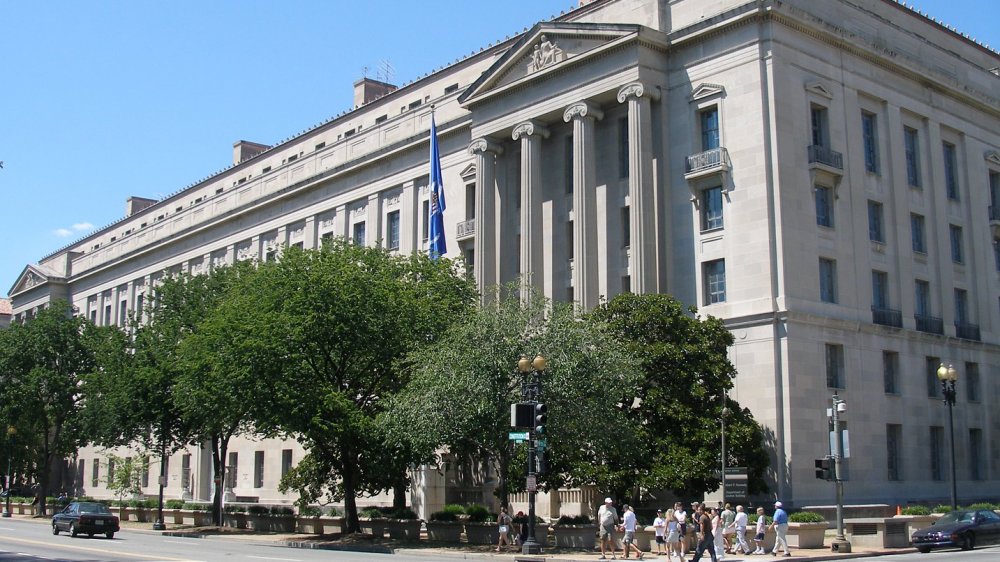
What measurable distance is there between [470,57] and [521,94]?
14.0 meters

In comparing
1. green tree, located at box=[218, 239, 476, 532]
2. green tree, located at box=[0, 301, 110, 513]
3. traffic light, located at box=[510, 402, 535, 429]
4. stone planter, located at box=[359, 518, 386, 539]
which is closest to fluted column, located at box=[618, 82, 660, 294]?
green tree, located at box=[218, 239, 476, 532]

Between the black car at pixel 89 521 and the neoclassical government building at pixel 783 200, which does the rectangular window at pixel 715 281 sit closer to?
the neoclassical government building at pixel 783 200

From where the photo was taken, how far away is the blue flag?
2163 inches

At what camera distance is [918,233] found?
168ft

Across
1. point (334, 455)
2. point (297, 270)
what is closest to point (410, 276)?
point (297, 270)

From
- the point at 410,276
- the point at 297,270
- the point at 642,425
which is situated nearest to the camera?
the point at 642,425

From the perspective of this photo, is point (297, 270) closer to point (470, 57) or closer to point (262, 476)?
point (470, 57)

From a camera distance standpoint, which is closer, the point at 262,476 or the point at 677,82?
the point at 677,82

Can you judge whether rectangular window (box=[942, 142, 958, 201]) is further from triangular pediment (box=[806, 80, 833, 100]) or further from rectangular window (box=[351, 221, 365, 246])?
rectangular window (box=[351, 221, 365, 246])

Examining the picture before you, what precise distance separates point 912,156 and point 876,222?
5436 millimetres

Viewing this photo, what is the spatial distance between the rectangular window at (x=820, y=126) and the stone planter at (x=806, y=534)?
1878cm

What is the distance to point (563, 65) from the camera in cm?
5119

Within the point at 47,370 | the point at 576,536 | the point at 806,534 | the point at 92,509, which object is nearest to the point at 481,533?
the point at 576,536

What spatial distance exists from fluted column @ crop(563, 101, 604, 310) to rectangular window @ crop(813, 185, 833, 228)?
10.2m
